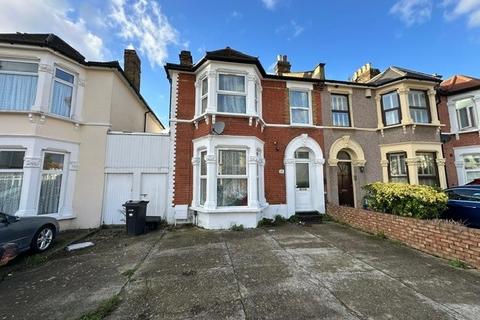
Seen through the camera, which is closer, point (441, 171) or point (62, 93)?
point (62, 93)

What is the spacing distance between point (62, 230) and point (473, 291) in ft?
37.0

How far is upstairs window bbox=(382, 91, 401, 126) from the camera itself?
421 inches

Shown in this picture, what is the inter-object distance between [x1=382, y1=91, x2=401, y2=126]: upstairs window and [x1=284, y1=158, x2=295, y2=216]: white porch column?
5270 mm

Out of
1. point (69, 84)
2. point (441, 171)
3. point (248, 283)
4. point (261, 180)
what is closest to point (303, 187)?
point (261, 180)

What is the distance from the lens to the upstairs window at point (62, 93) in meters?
8.27

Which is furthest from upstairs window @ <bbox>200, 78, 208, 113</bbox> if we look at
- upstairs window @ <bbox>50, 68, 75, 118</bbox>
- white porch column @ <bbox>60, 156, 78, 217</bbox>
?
white porch column @ <bbox>60, 156, 78, 217</bbox>

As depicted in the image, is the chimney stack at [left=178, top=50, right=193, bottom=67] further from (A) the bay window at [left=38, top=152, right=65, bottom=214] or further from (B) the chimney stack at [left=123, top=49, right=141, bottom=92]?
(A) the bay window at [left=38, top=152, right=65, bottom=214]

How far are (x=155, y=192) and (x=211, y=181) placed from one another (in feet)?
8.68

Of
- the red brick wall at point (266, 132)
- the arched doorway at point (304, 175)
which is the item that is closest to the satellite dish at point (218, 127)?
the red brick wall at point (266, 132)

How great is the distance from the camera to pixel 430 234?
5.60 meters

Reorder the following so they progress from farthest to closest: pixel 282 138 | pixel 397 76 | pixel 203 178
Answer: pixel 397 76 < pixel 282 138 < pixel 203 178

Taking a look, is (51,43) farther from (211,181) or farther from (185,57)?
(211,181)

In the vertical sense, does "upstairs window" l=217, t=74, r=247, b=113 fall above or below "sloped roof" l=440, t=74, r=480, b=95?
below

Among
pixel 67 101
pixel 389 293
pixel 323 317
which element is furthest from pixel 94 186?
pixel 389 293
